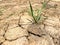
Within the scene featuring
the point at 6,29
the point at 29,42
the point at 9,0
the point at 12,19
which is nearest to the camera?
the point at 29,42

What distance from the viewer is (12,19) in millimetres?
2305

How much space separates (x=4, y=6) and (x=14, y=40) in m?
0.78

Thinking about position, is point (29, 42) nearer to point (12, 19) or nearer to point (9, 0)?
point (12, 19)

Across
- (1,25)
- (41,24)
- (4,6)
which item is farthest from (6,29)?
(4,6)

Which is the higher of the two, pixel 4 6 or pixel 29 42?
pixel 4 6

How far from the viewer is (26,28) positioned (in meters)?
2.12

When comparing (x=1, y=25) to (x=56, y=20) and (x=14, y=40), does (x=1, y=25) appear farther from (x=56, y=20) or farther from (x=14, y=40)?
(x=56, y=20)

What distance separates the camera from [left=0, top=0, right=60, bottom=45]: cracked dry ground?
2000mm

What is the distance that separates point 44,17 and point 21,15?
0.30m

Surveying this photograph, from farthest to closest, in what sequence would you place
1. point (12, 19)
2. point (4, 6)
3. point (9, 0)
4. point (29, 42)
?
point (9, 0) → point (4, 6) → point (12, 19) → point (29, 42)

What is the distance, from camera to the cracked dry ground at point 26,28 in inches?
78.7

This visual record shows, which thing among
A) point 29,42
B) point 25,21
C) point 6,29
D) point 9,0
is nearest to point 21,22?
point 25,21

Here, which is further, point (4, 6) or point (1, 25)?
point (4, 6)

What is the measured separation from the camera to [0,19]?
233 centimetres
